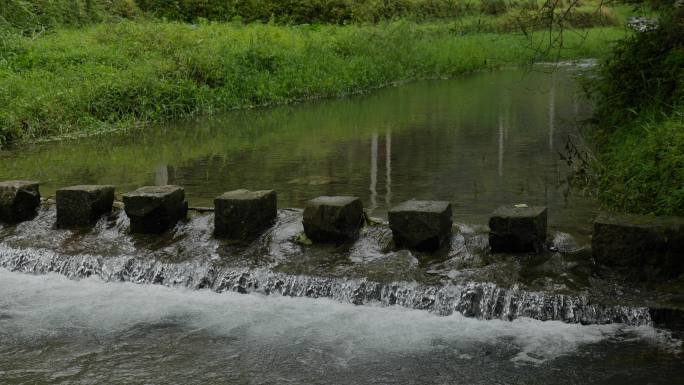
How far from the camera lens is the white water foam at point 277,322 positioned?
223 inches

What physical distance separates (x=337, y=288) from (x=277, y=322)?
607 millimetres

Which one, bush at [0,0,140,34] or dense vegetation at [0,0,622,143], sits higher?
bush at [0,0,140,34]

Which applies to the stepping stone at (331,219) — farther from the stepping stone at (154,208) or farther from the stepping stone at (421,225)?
the stepping stone at (154,208)

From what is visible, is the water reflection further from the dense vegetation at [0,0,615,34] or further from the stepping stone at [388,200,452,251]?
the dense vegetation at [0,0,615,34]

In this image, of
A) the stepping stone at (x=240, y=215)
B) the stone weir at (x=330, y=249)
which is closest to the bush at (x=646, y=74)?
the stone weir at (x=330, y=249)

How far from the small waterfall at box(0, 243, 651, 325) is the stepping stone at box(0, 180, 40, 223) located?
609mm

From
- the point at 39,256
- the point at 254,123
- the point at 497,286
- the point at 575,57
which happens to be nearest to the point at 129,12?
the point at 254,123

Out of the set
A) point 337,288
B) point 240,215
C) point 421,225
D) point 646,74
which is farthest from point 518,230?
point 646,74

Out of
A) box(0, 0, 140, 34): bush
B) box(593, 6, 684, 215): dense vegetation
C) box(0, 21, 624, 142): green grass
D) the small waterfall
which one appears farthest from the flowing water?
box(0, 0, 140, 34): bush

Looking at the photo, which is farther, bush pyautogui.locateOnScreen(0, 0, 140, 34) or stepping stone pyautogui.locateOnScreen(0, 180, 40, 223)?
bush pyautogui.locateOnScreen(0, 0, 140, 34)

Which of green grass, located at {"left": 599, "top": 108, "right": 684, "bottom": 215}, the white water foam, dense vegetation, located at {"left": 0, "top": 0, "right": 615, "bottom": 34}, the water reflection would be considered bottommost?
the white water foam

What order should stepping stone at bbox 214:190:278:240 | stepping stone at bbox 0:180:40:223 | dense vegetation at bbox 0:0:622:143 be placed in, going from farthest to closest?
dense vegetation at bbox 0:0:622:143
stepping stone at bbox 0:180:40:223
stepping stone at bbox 214:190:278:240

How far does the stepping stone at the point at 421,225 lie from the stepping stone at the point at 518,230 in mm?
409

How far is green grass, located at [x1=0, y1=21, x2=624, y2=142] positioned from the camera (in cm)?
1488
